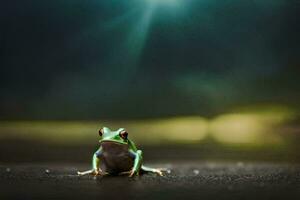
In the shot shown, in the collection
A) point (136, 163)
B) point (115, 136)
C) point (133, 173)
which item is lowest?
point (133, 173)

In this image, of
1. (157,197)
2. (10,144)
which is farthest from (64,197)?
(10,144)

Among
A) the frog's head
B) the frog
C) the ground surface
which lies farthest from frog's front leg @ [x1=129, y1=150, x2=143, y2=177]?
the frog's head

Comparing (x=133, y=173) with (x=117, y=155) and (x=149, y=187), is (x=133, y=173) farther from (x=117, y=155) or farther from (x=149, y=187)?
(x=149, y=187)

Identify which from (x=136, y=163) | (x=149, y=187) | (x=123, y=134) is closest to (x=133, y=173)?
(x=136, y=163)

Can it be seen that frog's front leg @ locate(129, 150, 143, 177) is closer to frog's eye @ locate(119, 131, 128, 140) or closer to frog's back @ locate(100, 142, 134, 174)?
frog's back @ locate(100, 142, 134, 174)

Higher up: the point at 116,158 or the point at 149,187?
the point at 116,158

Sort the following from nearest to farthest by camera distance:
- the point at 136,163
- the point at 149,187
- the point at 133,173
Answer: the point at 149,187 → the point at 133,173 → the point at 136,163

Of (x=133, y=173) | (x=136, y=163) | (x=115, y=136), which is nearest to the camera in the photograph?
(x=115, y=136)

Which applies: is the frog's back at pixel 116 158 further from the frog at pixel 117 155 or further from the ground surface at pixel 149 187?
the ground surface at pixel 149 187
